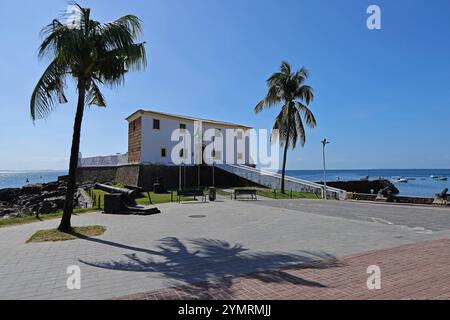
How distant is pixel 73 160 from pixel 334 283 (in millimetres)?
9060

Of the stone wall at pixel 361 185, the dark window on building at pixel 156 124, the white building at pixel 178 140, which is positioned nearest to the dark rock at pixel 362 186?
the stone wall at pixel 361 185

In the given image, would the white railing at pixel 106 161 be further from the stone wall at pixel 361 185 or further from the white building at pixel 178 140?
the stone wall at pixel 361 185

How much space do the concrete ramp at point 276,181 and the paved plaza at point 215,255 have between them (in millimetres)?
13566

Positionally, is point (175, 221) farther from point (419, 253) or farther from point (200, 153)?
point (200, 153)

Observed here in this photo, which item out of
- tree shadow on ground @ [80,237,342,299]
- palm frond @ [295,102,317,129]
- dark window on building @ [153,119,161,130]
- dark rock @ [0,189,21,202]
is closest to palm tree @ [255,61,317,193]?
palm frond @ [295,102,317,129]

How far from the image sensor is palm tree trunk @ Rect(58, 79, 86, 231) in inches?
405

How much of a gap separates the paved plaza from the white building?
21027 mm

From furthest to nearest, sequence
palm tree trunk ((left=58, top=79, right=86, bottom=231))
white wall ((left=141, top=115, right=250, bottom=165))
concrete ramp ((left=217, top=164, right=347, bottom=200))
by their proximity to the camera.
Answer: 1. white wall ((left=141, top=115, right=250, bottom=165))
2. concrete ramp ((left=217, top=164, right=347, bottom=200))
3. palm tree trunk ((left=58, top=79, right=86, bottom=231))

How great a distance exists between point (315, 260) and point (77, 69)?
9444mm

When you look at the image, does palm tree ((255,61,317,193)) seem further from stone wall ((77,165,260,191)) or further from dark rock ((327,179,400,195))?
dark rock ((327,179,400,195))

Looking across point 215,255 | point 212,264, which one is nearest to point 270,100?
point 215,255

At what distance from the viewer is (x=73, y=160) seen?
1038 cm
